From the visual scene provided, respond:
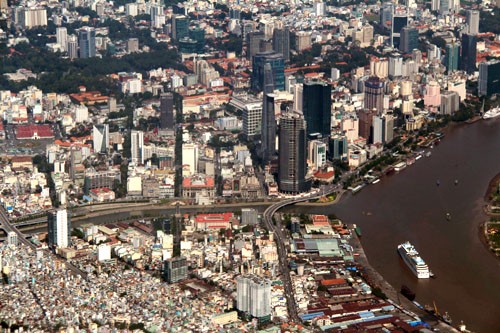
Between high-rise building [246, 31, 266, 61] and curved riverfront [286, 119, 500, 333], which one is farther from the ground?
high-rise building [246, 31, 266, 61]

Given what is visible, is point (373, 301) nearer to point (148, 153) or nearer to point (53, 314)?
point (53, 314)

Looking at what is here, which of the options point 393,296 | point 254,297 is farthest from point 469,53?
point 254,297

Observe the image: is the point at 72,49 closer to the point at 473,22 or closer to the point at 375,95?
the point at 375,95

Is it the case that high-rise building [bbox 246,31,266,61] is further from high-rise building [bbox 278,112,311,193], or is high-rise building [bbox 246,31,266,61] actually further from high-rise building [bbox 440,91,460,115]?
high-rise building [bbox 278,112,311,193]

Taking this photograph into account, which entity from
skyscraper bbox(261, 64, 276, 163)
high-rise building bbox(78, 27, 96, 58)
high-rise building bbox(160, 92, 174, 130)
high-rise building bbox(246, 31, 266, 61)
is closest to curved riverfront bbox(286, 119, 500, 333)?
skyscraper bbox(261, 64, 276, 163)

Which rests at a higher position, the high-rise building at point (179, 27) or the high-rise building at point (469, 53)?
the high-rise building at point (179, 27)

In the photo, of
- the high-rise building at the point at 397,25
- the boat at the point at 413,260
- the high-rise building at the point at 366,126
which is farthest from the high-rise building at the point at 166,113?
the high-rise building at the point at 397,25

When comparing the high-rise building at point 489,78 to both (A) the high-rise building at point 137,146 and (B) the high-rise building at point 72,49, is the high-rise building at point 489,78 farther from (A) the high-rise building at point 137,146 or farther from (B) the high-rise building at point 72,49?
(B) the high-rise building at point 72,49
